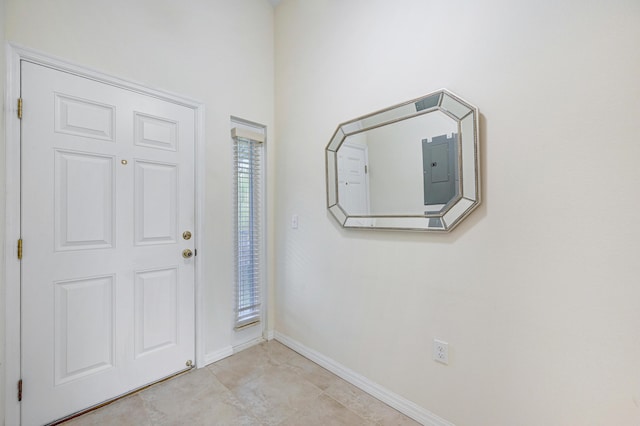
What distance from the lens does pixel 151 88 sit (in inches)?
73.4

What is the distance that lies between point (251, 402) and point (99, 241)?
4.44 ft

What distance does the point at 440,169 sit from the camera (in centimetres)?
145

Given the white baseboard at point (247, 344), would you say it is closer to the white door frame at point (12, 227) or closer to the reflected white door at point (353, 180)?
the white door frame at point (12, 227)

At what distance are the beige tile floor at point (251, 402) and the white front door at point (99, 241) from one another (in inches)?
6.4

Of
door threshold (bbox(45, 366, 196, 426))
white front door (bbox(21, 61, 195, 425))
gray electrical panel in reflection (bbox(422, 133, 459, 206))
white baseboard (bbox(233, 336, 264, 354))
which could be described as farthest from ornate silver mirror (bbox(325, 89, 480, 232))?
door threshold (bbox(45, 366, 196, 426))

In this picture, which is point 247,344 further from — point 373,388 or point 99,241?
point 99,241

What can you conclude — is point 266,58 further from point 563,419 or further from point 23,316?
point 563,419

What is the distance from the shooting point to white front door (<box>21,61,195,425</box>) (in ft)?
4.91

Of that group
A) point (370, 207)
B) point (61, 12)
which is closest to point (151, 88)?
point (61, 12)

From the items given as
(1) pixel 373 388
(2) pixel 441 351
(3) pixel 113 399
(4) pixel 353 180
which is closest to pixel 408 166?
(4) pixel 353 180

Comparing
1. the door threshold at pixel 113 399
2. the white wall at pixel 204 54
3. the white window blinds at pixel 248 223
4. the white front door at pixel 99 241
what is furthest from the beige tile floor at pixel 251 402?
the white window blinds at pixel 248 223

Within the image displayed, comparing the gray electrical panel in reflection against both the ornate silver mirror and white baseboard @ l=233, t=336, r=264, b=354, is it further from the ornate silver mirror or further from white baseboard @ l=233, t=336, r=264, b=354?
white baseboard @ l=233, t=336, r=264, b=354

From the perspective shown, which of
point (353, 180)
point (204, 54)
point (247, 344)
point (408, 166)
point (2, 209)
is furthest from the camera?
point (247, 344)

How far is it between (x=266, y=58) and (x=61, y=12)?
1.39 metres
